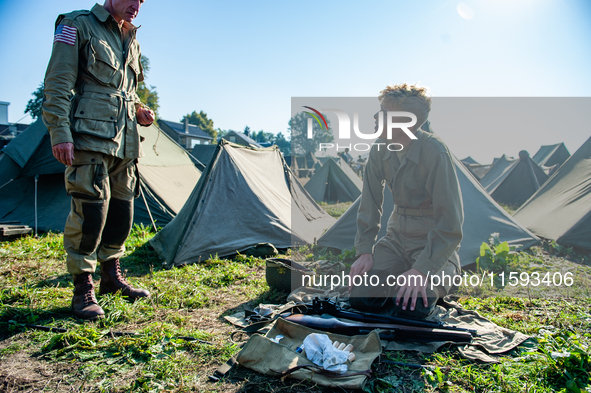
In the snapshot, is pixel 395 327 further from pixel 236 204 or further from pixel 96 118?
pixel 236 204

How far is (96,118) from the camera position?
2369mm

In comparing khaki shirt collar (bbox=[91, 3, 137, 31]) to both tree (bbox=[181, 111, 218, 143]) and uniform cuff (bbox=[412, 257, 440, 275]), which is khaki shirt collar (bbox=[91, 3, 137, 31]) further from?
tree (bbox=[181, 111, 218, 143])

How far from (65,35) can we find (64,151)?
31.0 inches

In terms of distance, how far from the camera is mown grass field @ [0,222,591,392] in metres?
1.65

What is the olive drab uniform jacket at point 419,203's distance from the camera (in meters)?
2.19

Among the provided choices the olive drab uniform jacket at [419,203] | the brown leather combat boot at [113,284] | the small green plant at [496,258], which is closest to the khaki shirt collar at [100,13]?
the brown leather combat boot at [113,284]

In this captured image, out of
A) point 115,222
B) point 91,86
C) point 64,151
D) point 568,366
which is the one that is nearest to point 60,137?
point 64,151

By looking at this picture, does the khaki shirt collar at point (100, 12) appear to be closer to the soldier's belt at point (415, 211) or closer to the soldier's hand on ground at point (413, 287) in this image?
the soldier's belt at point (415, 211)

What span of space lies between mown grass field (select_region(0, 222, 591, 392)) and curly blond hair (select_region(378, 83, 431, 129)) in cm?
157

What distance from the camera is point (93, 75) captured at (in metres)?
2.38

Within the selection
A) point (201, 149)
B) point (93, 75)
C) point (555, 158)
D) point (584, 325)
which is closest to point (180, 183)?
point (93, 75)

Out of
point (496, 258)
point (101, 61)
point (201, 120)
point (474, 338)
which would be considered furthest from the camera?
point (201, 120)

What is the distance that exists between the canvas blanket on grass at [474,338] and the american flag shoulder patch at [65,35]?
8.13ft

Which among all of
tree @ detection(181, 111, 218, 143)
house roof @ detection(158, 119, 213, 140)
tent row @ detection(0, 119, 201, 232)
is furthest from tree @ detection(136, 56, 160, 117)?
tent row @ detection(0, 119, 201, 232)
